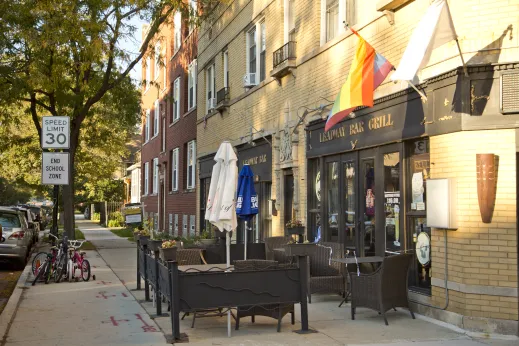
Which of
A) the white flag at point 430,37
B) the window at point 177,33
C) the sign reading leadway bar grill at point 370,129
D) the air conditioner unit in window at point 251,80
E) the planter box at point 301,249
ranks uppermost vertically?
the window at point 177,33

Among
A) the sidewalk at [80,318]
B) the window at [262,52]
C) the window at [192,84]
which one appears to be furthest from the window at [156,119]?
the sidewalk at [80,318]

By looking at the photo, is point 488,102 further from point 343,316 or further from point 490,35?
point 343,316

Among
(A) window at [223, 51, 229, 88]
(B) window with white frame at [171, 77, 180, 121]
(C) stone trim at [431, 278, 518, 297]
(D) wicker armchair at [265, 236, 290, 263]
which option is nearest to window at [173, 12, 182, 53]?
(B) window with white frame at [171, 77, 180, 121]

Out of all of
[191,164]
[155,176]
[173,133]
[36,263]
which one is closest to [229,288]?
[36,263]

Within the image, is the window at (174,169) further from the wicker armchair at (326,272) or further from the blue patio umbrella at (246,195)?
the wicker armchair at (326,272)

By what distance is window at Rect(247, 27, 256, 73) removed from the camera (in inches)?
685

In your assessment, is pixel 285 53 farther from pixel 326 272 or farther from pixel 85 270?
pixel 85 270

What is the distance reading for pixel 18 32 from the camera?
57.6 feet

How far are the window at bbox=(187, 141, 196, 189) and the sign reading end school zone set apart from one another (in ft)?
40.3

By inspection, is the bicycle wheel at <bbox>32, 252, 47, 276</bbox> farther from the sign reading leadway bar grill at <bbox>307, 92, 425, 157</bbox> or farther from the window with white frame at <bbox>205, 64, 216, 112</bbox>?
the window with white frame at <bbox>205, 64, 216, 112</bbox>

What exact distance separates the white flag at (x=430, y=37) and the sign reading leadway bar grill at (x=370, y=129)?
1.19 metres

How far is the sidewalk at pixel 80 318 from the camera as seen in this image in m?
7.92

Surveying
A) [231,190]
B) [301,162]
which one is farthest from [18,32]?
[231,190]

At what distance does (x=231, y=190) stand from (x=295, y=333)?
2674 millimetres
